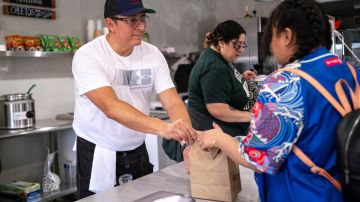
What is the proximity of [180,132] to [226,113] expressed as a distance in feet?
2.55

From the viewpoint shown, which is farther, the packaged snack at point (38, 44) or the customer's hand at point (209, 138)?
the packaged snack at point (38, 44)

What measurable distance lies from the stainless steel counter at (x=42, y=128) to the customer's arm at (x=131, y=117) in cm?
134

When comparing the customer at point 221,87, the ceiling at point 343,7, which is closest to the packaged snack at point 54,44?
the customer at point 221,87

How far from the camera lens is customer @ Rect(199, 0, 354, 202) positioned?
96cm

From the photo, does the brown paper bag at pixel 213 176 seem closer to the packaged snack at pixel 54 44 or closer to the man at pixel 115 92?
the man at pixel 115 92

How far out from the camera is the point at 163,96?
76.9 inches

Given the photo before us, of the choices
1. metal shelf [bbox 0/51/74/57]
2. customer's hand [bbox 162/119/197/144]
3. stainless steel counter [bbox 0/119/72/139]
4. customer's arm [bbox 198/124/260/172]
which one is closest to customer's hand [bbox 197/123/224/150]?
customer's arm [bbox 198/124/260/172]

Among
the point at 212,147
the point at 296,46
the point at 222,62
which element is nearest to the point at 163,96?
the point at 222,62

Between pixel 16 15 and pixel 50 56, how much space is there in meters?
0.41

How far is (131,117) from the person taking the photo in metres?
1.60

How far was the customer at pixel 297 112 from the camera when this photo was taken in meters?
0.96

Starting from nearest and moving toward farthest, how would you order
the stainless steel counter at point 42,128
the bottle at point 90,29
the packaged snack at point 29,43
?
1. the stainless steel counter at point 42,128
2. the packaged snack at point 29,43
3. the bottle at point 90,29

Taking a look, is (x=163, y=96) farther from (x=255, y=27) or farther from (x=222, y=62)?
(x=255, y=27)

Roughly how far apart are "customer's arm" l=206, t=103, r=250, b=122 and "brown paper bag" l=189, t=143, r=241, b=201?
0.84 m
